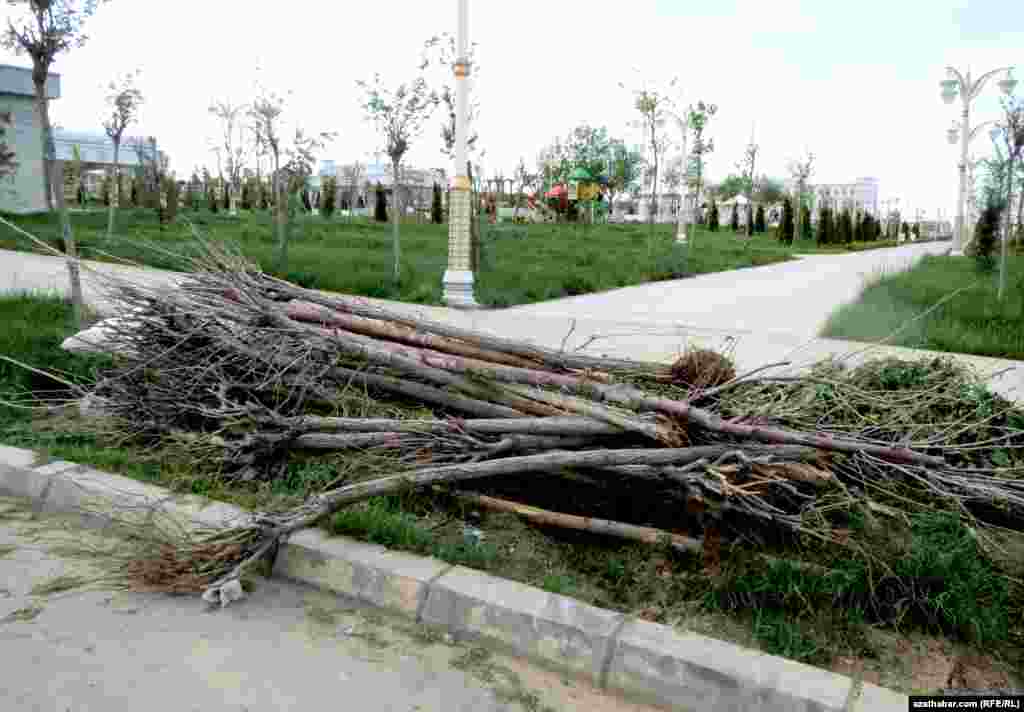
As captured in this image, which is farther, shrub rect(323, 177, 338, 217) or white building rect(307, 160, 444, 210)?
white building rect(307, 160, 444, 210)

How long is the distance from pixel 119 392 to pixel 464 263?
24.9 ft

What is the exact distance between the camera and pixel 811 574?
3.24 metres

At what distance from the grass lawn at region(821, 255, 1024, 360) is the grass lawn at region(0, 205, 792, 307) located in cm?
449

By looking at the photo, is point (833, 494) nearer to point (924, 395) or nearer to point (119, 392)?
point (924, 395)

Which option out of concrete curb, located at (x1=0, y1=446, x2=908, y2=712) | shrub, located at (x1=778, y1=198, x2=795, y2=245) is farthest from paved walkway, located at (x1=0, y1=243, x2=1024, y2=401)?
shrub, located at (x1=778, y1=198, x2=795, y2=245)

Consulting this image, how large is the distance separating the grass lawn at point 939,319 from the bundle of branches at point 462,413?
492 centimetres

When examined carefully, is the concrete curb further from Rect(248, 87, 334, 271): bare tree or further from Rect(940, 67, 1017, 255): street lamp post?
Rect(940, 67, 1017, 255): street lamp post

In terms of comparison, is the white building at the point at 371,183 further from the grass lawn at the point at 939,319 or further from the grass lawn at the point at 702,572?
the grass lawn at the point at 702,572

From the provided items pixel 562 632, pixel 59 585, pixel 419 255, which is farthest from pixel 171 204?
pixel 562 632

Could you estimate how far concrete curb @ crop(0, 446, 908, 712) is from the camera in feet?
8.88

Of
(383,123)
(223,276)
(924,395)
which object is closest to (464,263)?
(383,123)

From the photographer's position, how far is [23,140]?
27.7m

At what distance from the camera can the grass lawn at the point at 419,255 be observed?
1297cm

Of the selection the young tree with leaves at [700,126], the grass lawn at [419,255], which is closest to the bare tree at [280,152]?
the grass lawn at [419,255]
